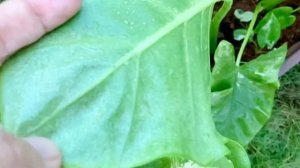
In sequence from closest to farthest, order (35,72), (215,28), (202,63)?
(35,72), (202,63), (215,28)

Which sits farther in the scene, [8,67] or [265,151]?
[265,151]

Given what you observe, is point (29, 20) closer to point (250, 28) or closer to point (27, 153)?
point (27, 153)

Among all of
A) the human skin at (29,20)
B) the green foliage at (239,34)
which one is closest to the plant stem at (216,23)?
the green foliage at (239,34)

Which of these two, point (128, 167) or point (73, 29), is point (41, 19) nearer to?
point (73, 29)

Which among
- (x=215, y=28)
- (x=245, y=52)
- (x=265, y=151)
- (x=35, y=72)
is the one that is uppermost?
(x=35, y=72)

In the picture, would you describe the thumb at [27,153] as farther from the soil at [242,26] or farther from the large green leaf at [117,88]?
the soil at [242,26]

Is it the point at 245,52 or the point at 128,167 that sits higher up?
the point at 128,167

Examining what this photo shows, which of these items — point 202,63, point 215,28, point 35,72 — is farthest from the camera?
point 215,28

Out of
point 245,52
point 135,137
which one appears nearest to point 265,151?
point 245,52
